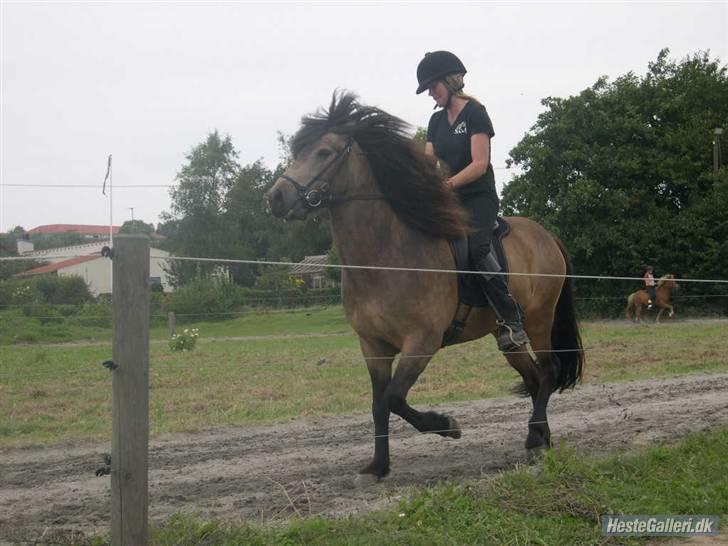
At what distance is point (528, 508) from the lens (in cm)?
483

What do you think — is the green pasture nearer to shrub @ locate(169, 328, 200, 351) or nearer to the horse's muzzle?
shrub @ locate(169, 328, 200, 351)

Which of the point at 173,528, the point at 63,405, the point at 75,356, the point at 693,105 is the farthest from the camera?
Answer: the point at 693,105

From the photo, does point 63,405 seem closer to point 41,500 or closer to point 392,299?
point 41,500

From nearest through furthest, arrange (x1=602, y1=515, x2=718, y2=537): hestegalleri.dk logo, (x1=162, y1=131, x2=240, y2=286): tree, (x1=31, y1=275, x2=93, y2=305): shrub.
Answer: (x1=602, y1=515, x2=718, y2=537): hestegalleri.dk logo, (x1=31, y1=275, x2=93, y2=305): shrub, (x1=162, y1=131, x2=240, y2=286): tree

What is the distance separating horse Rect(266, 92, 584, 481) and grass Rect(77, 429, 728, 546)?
944 mm

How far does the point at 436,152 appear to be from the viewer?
674 cm

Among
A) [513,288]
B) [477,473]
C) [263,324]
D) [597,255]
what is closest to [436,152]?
[513,288]

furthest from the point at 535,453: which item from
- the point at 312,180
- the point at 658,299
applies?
the point at 658,299

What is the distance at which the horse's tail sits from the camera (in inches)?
306

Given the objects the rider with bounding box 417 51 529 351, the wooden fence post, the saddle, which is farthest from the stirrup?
the wooden fence post

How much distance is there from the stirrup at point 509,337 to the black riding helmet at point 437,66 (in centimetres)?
208

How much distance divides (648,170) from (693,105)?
440cm

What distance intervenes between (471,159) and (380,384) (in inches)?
79.8

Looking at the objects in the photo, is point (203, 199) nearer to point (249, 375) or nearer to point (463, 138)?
point (249, 375)
